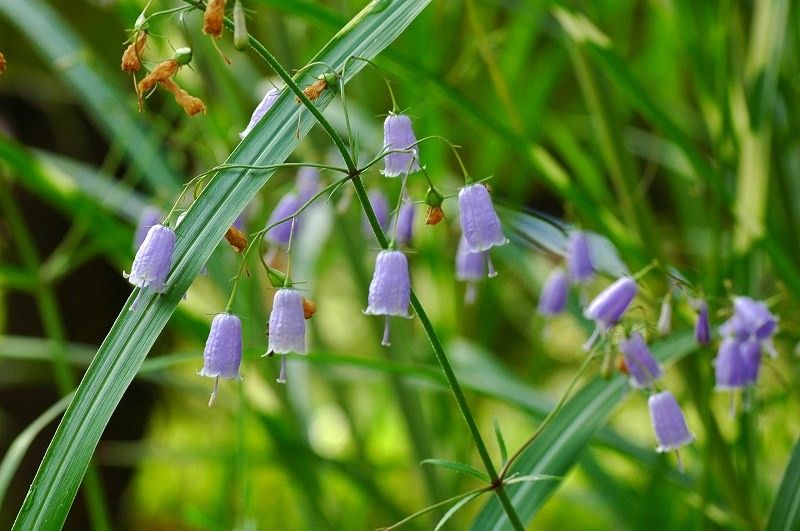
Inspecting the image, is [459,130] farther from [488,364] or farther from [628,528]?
[628,528]

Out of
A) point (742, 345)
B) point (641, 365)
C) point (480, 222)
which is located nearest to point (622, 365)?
point (641, 365)

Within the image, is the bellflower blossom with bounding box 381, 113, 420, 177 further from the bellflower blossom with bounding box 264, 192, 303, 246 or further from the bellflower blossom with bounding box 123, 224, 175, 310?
the bellflower blossom with bounding box 264, 192, 303, 246

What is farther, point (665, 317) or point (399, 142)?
point (665, 317)

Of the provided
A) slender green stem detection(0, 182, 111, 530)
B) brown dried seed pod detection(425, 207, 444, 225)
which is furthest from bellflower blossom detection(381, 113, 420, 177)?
slender green stem detection(0, 182, 111, 530)

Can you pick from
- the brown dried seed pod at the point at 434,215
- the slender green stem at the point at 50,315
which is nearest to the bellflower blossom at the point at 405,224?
the brown dried seed pod at the point at 434,215

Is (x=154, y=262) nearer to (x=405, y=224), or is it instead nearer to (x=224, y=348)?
(x=224, y=348)

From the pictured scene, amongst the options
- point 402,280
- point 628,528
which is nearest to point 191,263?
point 402,280
